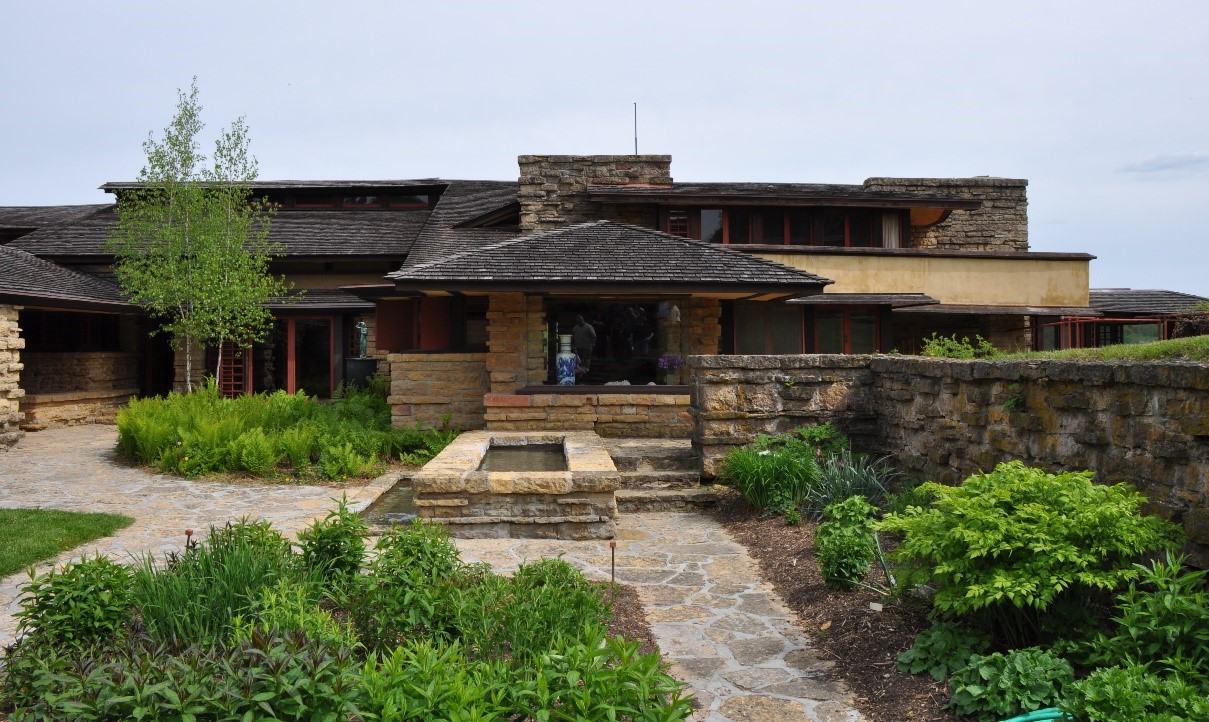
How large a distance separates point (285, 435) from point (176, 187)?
974 cm

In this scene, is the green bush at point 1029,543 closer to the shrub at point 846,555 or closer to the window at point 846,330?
the shrub at point 846,555

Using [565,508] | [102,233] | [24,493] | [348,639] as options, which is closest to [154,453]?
[24,493]

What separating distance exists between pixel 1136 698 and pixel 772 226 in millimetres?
15871

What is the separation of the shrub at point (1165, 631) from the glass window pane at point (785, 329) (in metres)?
12.6

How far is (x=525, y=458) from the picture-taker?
33.3 feet

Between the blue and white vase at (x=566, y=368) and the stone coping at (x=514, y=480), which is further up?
the blue and white vase at (x=566, y=368)

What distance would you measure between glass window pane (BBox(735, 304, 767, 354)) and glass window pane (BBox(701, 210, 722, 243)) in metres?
2.61

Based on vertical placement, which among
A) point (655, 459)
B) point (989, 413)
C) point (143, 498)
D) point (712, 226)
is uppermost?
point (712, 226)

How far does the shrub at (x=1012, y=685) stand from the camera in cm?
370

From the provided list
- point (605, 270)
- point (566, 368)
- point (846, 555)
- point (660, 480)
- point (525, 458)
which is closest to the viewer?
point (846, 555)

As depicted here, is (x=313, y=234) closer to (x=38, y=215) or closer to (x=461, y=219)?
(x=461, y=219)

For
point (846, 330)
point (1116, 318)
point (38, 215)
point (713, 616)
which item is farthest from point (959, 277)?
point (38, 215)

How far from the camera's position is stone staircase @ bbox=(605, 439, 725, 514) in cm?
927

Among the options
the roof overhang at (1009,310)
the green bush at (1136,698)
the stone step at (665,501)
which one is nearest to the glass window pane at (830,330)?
the roof overhang at (1009,310)
